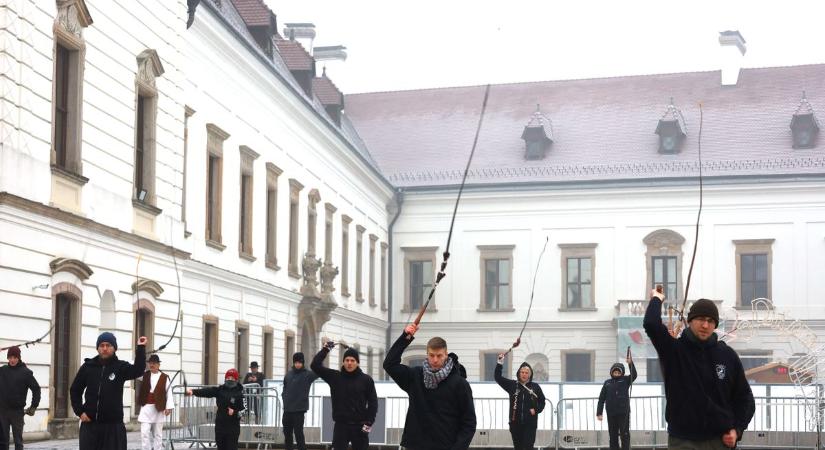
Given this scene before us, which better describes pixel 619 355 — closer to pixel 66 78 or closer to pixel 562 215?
pixel 562 215

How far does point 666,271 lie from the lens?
51.1 metres

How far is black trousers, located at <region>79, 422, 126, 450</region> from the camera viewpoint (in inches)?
442

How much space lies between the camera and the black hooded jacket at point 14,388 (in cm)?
1727

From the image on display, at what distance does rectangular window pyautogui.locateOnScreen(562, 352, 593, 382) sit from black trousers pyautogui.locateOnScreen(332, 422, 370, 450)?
37.9 metres

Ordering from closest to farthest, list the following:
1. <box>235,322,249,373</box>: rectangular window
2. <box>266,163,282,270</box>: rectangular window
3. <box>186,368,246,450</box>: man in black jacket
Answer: <box>186,368,246,450</box>: man in black jacket
<box>235,322,249,373</box>: rectangular window
<box>266,163,282,270</box>: rectangular window

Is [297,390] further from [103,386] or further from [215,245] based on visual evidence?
[215,245]

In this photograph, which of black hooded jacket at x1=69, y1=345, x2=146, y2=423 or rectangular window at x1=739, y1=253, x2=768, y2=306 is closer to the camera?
black hooded jacket at x1=69, y1=345, x2=146, y2=423

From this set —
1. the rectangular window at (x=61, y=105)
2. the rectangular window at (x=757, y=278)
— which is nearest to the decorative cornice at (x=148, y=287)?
the rectangular window at (x=61, y=105)

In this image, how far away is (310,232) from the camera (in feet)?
138

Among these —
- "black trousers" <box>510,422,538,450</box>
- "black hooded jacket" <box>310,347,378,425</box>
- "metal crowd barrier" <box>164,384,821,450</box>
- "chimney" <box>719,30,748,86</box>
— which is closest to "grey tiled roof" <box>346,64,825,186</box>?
"chimney" <box>719,30,748,86</box>

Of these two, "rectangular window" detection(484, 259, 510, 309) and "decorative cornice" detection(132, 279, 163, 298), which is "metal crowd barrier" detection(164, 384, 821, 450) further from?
"rectangular window" detection(484, 259, 510, 309)

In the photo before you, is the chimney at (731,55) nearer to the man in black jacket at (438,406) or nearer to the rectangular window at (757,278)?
the rectangular window at (757,278)

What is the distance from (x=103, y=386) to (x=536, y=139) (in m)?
43.5

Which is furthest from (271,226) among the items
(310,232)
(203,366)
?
(203,366)
